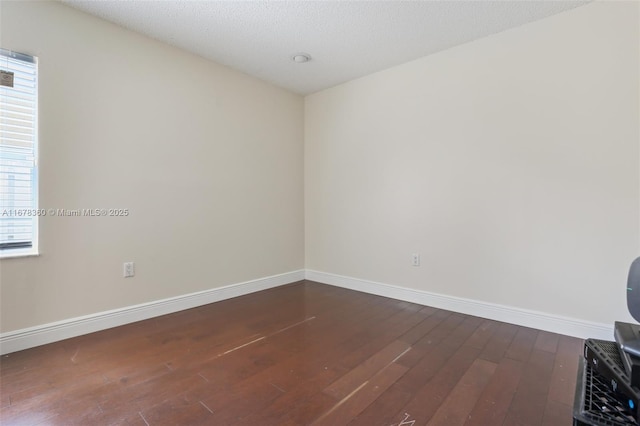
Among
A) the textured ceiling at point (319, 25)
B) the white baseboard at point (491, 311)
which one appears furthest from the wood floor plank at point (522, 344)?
the textured ceiling at point (319, 25)

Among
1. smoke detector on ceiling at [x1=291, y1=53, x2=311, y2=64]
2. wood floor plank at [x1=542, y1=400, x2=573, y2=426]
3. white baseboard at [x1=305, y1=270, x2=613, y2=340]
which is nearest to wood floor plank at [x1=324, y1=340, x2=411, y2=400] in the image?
wood floor plank at [x1=542, y1=400, x2=573, y2=426]

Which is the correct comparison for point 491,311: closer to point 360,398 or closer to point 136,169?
point 360,398

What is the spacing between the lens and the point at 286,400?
1536 mm

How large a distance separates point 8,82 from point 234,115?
1.71m

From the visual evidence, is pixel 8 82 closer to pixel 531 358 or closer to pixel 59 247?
pixel 59 247

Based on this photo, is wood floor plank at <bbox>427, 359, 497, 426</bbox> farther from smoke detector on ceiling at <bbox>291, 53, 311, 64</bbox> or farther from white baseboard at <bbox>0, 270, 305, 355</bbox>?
smoke detector on ceiling at <bbox>291, 53, 311, 64</bbox>

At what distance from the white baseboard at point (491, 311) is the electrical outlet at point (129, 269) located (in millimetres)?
2173

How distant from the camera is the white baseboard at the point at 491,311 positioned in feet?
7.30

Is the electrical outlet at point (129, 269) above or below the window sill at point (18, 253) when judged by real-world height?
below

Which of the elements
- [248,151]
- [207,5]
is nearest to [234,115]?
[248,151]

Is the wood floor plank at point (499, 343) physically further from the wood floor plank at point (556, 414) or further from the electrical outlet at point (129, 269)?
the electrical outlet at point (129, 269)

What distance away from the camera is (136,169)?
2.58 m

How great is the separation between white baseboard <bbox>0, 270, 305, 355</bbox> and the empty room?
0.01 m

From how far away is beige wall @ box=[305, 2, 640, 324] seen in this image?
7.04 feet
